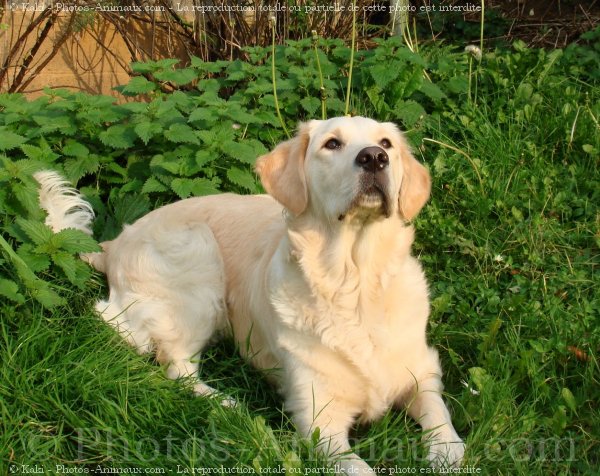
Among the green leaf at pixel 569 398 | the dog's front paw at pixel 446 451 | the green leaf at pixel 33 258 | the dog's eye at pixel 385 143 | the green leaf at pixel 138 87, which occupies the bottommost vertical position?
the dog's front paw at pixel 446 451

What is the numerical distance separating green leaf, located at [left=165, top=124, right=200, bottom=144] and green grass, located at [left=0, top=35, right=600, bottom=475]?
2.94ft

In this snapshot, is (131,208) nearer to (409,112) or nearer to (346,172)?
(409,112)

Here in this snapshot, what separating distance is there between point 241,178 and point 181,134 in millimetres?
409

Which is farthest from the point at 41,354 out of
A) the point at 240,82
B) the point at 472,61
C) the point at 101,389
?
the point at 472,61

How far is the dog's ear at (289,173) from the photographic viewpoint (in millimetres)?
2781

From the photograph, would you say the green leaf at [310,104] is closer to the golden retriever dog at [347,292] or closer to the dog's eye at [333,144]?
the golden retriever dog at [347,292]

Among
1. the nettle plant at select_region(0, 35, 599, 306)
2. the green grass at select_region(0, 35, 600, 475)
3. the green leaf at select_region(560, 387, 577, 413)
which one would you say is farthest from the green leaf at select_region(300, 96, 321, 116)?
the green leaf at select_region(560, 387, 577, 413)

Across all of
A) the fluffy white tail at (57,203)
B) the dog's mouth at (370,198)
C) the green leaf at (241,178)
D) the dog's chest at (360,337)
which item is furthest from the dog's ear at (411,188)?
the fluffy white tail at (57,203)

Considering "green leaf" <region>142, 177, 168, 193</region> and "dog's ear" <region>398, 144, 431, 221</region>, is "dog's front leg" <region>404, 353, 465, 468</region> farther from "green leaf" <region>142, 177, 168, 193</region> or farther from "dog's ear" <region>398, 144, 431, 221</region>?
"green leaf" <region>142, 177, 168, 193</region>

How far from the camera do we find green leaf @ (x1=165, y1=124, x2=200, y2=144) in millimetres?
3998

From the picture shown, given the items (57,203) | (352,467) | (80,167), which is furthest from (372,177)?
(80,167)

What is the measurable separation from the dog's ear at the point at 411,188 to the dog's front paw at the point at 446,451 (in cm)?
83

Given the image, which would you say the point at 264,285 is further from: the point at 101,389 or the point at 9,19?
the point at 9,19

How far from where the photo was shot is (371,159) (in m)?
2.57
